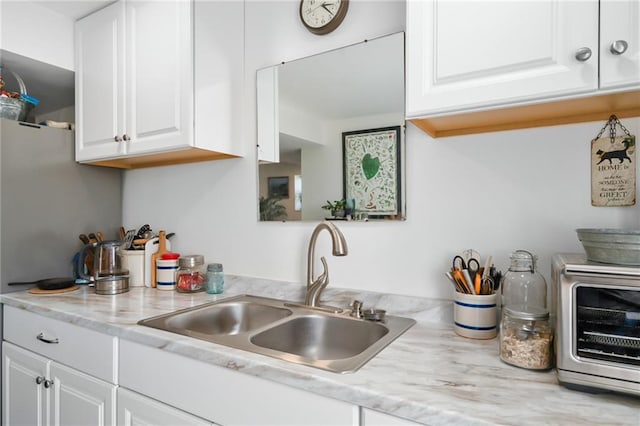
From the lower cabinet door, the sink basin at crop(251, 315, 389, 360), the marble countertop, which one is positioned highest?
the marble countertop

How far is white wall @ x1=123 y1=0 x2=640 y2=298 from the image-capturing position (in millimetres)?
1118

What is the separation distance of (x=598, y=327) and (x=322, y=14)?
1441 mm

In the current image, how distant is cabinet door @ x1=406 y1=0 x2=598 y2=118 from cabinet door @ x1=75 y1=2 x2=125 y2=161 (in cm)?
145

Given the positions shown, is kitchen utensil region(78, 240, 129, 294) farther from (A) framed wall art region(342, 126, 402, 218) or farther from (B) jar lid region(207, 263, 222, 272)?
(A) framed wall art region(342, 126, 402, 218)

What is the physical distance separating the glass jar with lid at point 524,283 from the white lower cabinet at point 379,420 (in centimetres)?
51

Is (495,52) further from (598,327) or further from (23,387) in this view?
(23,387)

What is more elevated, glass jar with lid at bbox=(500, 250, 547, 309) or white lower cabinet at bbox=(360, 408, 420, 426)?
glass jar with lid at bbox=(500, 250, 547, 309)

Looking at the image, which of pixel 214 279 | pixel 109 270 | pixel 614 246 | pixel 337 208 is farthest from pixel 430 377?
pixel 109 270

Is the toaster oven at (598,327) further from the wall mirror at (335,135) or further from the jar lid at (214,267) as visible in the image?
the jar lid at (214,267)

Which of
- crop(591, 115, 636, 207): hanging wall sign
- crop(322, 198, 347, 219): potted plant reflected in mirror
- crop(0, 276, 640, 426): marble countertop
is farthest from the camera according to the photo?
crop(322, 198, 347, 219): potted plant reflected in mirror

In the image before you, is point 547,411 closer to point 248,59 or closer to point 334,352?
point 334,352

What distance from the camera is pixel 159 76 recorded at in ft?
5.27

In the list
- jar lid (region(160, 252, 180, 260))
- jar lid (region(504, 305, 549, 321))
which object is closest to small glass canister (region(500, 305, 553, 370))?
jar lid (region(504, 305, 549, 321))

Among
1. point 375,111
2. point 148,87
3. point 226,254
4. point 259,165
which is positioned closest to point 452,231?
point 375,111
